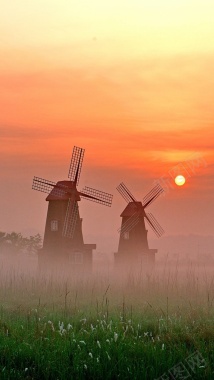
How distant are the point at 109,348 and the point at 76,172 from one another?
29.6 metres

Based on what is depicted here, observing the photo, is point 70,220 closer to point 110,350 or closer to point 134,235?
point 134,235

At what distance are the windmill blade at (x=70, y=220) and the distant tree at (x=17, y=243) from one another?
12.7 metres

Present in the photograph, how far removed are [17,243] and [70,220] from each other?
14.4m

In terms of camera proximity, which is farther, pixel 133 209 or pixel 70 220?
pixel 133 209

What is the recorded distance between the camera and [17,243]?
50.2 meters

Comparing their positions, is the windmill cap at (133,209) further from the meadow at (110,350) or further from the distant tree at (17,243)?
the meadow at (110,350)

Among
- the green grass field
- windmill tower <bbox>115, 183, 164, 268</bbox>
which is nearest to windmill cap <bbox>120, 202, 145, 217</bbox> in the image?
windmill tower <bbox>115, 183, 164, 268</bbox>

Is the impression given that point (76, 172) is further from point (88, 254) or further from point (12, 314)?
point (12, 314)

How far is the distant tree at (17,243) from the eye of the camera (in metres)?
49.2

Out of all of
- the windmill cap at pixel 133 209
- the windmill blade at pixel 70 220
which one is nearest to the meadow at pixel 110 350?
the windmill blade at pixel 70 220

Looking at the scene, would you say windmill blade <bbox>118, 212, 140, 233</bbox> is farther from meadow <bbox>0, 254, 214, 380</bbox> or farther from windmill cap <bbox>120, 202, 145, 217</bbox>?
meadow <bbox>0, 254, 214, 380</bbox>

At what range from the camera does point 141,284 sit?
74.1ft

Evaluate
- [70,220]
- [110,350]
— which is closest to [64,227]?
[70,220]

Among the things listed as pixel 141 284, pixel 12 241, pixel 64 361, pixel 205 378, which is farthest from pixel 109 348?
pixel 12 241
